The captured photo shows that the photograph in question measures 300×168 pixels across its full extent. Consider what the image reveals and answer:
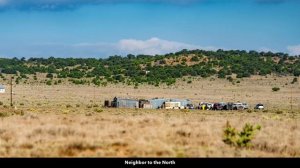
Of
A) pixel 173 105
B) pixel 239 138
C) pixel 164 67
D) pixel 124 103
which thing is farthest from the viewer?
pixel 164 67

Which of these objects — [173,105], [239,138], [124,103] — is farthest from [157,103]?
[239,138]

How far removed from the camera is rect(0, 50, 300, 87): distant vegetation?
145625 mm

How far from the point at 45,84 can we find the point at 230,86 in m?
47.0

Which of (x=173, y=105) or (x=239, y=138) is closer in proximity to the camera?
(x=239, y=138)

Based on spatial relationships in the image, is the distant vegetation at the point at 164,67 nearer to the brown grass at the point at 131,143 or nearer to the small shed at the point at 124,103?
the small shed at the point at 124,103

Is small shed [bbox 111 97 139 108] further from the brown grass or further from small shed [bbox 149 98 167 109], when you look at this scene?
the brown grass

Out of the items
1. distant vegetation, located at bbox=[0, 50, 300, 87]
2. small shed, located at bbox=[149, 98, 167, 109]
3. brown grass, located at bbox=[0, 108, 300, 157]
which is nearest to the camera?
brown grass, located at bbox=[0, 108, 300, 157]

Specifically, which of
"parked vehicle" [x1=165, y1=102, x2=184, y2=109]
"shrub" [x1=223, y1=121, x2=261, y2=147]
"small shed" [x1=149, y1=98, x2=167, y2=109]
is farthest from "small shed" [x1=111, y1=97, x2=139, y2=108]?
"shrub" [x1=223, y1=121, x2=261, y2=147]

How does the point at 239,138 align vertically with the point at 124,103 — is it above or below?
above

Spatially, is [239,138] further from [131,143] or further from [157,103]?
[157,103]

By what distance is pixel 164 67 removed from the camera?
162 m

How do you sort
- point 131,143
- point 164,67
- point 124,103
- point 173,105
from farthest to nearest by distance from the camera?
point 164,67, point 124,103, point 173,105, point 131,143
